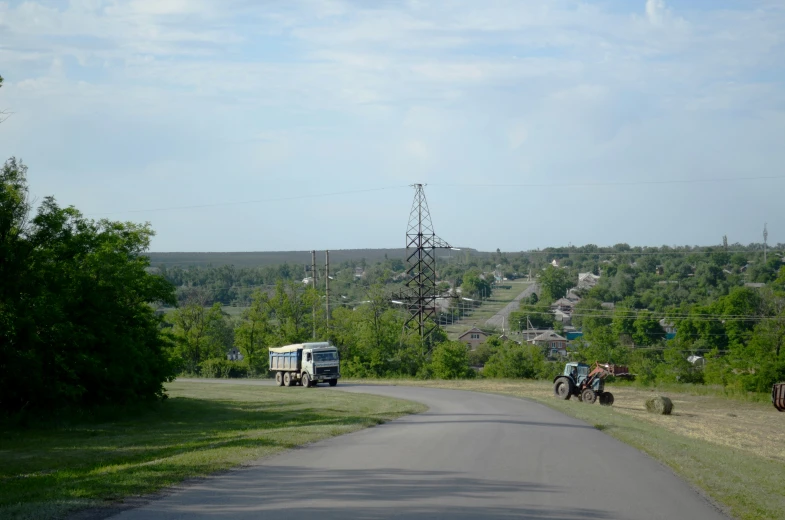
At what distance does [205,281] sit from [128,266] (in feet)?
420


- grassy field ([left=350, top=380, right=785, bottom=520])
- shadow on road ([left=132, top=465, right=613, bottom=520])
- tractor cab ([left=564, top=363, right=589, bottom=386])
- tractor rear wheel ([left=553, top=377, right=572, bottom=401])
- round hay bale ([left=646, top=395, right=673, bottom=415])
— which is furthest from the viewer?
tractor cab ([left=564, top=363, right=589, bottom=386])

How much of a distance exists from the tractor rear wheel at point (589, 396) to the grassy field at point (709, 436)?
1.92 meters

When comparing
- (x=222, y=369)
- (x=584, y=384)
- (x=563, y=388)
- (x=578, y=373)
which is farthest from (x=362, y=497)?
(x=222, y=369)

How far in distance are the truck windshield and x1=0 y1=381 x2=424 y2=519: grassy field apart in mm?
6105

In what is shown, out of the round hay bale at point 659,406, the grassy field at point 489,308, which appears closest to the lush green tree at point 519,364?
the round hay bale at point 659,406

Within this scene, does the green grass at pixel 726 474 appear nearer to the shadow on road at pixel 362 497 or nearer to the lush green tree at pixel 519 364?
the shadow on road at pixel 362 497

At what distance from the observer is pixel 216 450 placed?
15.9 metres

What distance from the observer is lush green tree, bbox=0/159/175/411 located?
86.9ft

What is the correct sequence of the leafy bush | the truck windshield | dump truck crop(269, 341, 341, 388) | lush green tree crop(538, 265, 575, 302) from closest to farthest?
dump truck crop(269, 341, 341, 388) < the truck windshield < the leafy bush < lush green tree crop(538, 265, 575, 302)

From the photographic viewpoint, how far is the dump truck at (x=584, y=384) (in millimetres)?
38438

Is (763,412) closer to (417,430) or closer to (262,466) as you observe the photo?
(417,430)

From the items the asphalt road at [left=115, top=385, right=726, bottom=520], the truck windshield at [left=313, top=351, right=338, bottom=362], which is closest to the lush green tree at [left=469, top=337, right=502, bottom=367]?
the truck windshield at [left=313, top=351, right=338, bottom=362]

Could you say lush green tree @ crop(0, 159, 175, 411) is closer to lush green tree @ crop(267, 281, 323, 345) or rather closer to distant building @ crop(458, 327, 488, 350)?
lush green tree @ crop(267, 281, 323, 345)

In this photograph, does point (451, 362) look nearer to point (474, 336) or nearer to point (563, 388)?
point (563, 388)
